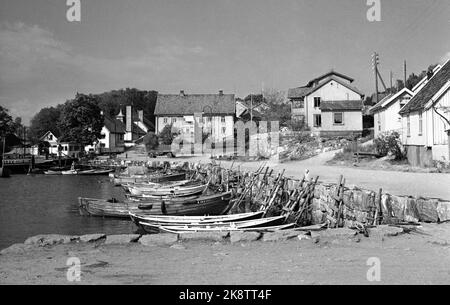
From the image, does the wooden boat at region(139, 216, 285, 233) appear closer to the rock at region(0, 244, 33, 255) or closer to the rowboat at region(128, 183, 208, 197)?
the rock at region(0, 244, 33, 255)

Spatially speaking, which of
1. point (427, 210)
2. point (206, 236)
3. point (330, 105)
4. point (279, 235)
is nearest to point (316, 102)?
point (330, 105)

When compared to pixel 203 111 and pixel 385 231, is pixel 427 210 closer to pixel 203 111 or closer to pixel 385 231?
pixel 385 231

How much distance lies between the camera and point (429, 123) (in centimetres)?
3070

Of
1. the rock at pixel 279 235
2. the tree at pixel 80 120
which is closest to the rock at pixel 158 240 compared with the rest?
the rock at pixel 279 235

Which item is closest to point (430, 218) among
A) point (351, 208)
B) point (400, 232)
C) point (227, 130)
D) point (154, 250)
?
point (400, 232)

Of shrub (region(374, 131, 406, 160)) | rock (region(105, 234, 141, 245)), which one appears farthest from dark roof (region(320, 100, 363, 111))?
rock (region(105, 234, 141, 245))

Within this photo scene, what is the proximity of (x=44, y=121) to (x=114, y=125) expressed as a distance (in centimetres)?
3644

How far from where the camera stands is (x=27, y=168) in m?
74.6

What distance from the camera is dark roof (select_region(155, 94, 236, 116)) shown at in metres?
95.4

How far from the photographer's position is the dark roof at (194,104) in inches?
3754

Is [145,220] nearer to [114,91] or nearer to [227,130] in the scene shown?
[227,130]

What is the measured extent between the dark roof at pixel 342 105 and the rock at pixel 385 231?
155ft

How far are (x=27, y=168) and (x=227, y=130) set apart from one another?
3778 cm

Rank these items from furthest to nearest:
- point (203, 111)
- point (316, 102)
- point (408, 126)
→ point (203, 111) → point (316, 102) → point (408, 126)
